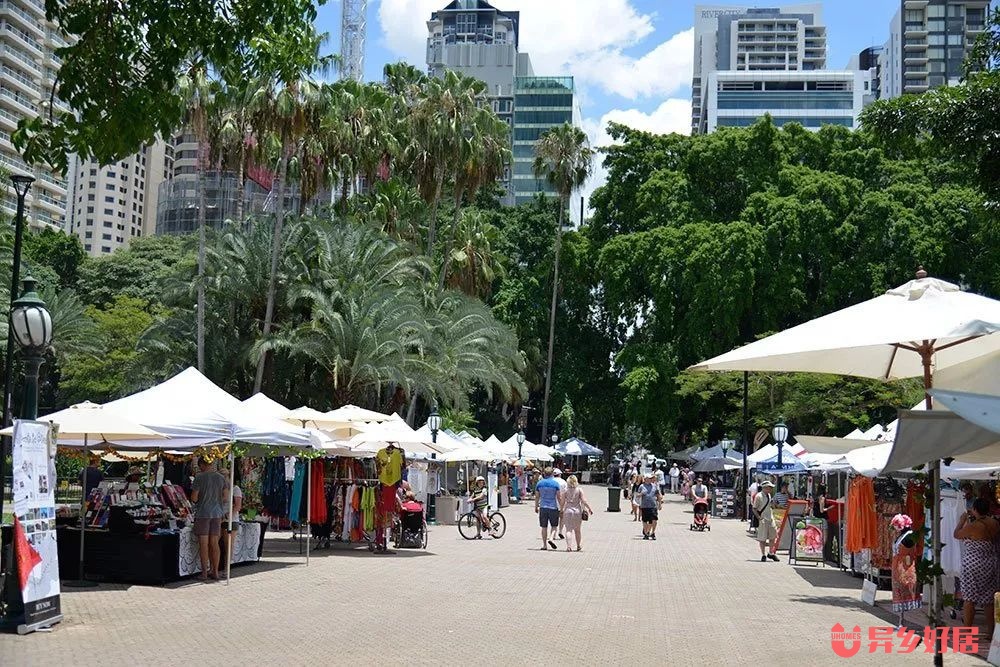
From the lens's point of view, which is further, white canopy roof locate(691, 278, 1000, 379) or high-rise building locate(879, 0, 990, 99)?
high-rise building locate(879, 0, 990, 99)

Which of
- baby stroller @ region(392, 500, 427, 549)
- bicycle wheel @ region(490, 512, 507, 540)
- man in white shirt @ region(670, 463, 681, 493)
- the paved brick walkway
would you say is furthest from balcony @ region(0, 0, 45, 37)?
the paved brick walkway

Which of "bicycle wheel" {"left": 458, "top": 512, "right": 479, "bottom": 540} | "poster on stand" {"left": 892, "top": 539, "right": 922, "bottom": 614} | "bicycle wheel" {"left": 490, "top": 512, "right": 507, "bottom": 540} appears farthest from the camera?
"bicycle wheel" {"left": 490, "top": 512, "right": 507, "bottom": 540}

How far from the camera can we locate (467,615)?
13133 mm

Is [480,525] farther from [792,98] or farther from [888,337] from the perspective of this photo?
[792,98]

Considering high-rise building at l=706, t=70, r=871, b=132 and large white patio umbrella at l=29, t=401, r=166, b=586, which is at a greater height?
high-rise building at l=706, t=70, r=871, b=132

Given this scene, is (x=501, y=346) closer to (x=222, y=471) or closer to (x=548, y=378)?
(x=548, y=378)

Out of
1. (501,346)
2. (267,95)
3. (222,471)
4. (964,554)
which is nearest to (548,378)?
(501,346)

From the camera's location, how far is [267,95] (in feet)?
118

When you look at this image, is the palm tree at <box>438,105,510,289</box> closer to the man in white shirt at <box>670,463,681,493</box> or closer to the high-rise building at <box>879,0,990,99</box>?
the man in white shirt at <box>670,463,681,493</box>

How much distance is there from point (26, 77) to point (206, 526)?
95485mm

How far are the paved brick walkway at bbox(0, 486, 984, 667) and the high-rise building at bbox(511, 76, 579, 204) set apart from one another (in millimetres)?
144632

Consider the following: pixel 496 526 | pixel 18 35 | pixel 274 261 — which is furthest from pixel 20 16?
pixel 496 526

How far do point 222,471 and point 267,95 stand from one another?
21389 millimetres

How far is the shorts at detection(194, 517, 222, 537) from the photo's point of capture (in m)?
16.1
